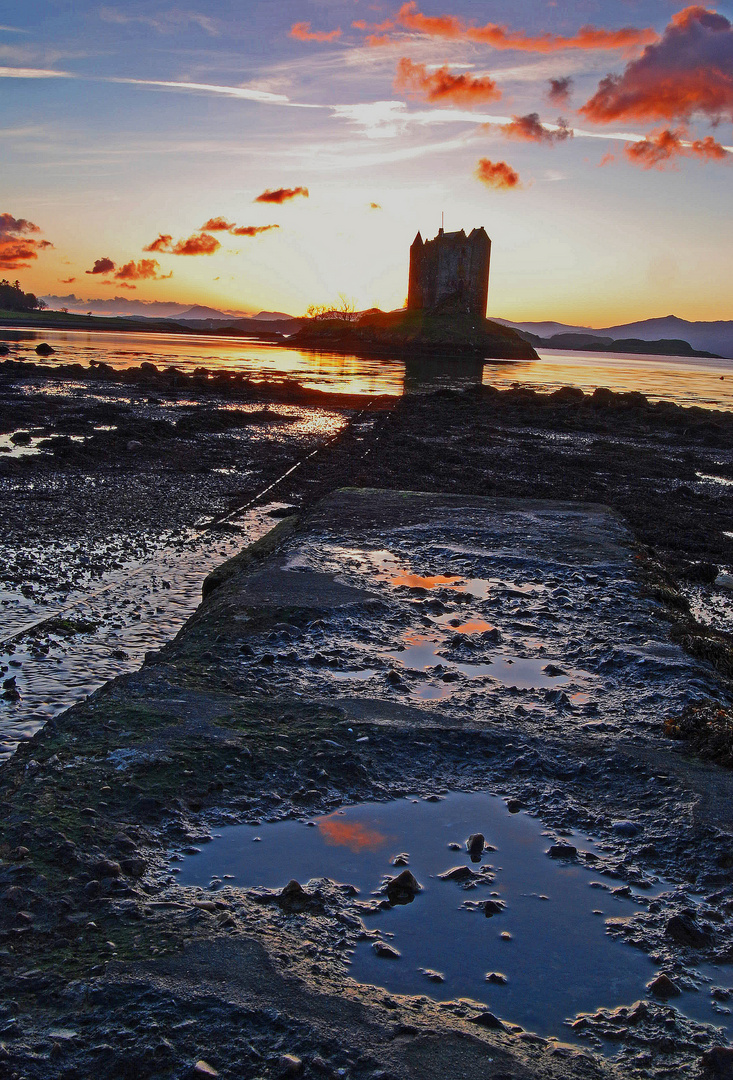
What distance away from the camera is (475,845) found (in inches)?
101

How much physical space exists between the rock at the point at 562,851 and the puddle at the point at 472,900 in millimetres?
29

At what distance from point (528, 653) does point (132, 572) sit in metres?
3.40

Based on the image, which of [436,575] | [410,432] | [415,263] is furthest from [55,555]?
[415,263]

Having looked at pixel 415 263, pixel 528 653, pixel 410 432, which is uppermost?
pixel 415 263

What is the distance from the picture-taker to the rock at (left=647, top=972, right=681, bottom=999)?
78.6 inches

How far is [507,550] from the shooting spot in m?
6.06

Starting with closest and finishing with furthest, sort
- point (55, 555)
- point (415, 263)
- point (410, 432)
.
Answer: point (55, 555) → point (410, 432) → point (415, 263)

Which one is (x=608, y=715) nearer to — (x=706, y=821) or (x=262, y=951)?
(x=706, y=821)

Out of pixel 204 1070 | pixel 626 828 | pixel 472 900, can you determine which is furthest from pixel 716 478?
pixel 204 1070

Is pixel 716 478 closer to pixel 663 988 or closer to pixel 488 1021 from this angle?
pixel 663 988

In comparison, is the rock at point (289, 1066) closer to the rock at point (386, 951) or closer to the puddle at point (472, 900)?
the puddle at point (472, 900)

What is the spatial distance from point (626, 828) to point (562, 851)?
279 millimetres

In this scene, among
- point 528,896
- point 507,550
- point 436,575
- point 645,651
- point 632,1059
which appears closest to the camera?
point 632,1059

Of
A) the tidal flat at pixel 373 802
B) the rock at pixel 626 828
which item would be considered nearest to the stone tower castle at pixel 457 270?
the tidal flat at pixel 373 802
